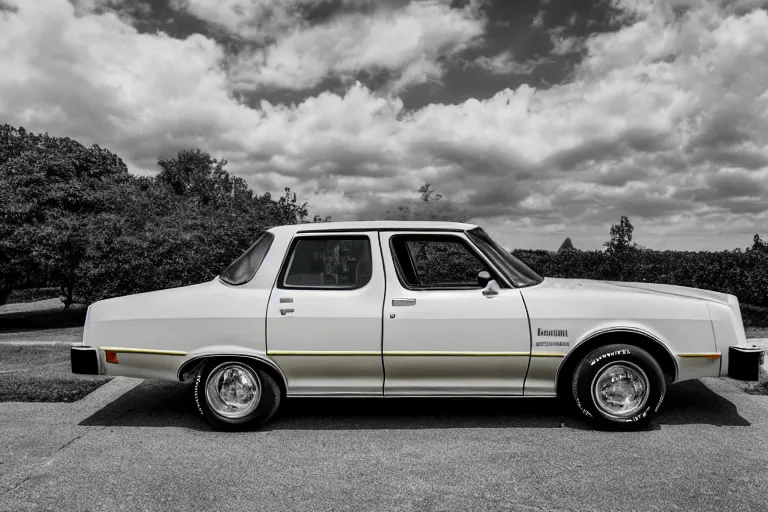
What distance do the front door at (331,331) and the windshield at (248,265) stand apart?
0.26 meters

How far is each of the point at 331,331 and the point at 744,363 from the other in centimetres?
326

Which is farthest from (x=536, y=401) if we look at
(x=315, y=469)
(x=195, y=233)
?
(x=195, y=233)

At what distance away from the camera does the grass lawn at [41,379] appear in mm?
6355

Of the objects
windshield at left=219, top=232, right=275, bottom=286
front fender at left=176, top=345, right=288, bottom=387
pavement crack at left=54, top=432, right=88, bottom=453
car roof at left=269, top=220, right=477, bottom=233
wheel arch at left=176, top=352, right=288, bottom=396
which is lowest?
pavement crack at left=54, top=432, right=88, bottom=453

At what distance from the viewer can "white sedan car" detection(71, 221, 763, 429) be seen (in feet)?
16.3

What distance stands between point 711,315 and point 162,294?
179 inches

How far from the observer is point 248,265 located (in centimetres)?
537

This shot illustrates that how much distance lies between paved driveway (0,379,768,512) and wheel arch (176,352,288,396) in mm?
424

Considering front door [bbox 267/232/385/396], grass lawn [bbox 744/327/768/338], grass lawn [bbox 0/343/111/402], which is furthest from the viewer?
grass lawn [bbox 744/327/768/338]

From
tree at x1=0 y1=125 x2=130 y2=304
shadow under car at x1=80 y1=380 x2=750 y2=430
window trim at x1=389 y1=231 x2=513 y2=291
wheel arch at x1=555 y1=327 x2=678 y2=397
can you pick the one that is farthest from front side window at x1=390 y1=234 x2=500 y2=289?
tree at x1=0 y1=125 x2=130 y2=304

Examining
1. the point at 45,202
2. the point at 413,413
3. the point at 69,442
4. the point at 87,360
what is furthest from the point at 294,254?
the point at 45,202

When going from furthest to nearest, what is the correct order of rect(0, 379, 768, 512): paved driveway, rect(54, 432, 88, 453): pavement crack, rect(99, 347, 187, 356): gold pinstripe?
rect(99, 347, 187, 356): gold pinstripe < rect(54, 432, 88, 453): pavement crack < rect(0, 379, 768, 512): paved driveway

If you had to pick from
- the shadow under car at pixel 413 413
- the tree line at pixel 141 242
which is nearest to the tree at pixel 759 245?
the tree line at pixel 141 242

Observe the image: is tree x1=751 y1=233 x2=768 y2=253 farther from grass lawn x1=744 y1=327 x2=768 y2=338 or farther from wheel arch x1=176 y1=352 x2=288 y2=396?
wheel arch x1=176 y1=352 x2=288 y2=396
